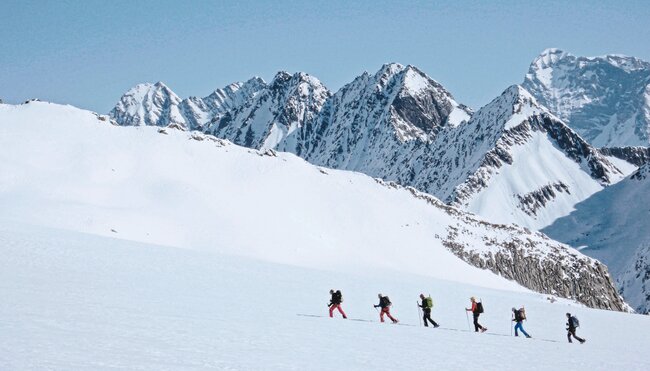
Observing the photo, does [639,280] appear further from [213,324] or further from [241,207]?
[213,324]

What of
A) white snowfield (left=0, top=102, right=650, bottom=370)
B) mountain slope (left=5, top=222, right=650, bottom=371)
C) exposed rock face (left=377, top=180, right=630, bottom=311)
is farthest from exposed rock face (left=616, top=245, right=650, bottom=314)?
mountain slope (left=5, top=222, right=650, bottom=371)

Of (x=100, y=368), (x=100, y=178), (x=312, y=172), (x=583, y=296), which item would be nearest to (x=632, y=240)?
(x=583, y=296)

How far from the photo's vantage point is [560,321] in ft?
122

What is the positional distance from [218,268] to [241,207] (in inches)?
1393

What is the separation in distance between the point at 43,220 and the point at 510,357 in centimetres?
4454

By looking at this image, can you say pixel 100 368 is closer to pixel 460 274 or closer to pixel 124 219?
pixel 124 219

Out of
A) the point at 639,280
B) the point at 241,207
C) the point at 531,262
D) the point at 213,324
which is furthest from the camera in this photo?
the point at 639,280

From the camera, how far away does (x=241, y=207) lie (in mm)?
75000

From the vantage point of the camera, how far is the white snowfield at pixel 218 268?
653 inches

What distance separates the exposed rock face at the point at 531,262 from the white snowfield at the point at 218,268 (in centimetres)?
510

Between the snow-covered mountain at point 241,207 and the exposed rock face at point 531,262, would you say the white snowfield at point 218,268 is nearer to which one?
the snow-covered mountain at point 241,207

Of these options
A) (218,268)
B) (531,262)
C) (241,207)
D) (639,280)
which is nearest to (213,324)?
(218,268)

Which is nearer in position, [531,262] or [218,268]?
[218,268]

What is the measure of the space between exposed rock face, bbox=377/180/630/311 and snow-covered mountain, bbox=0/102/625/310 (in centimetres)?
24
